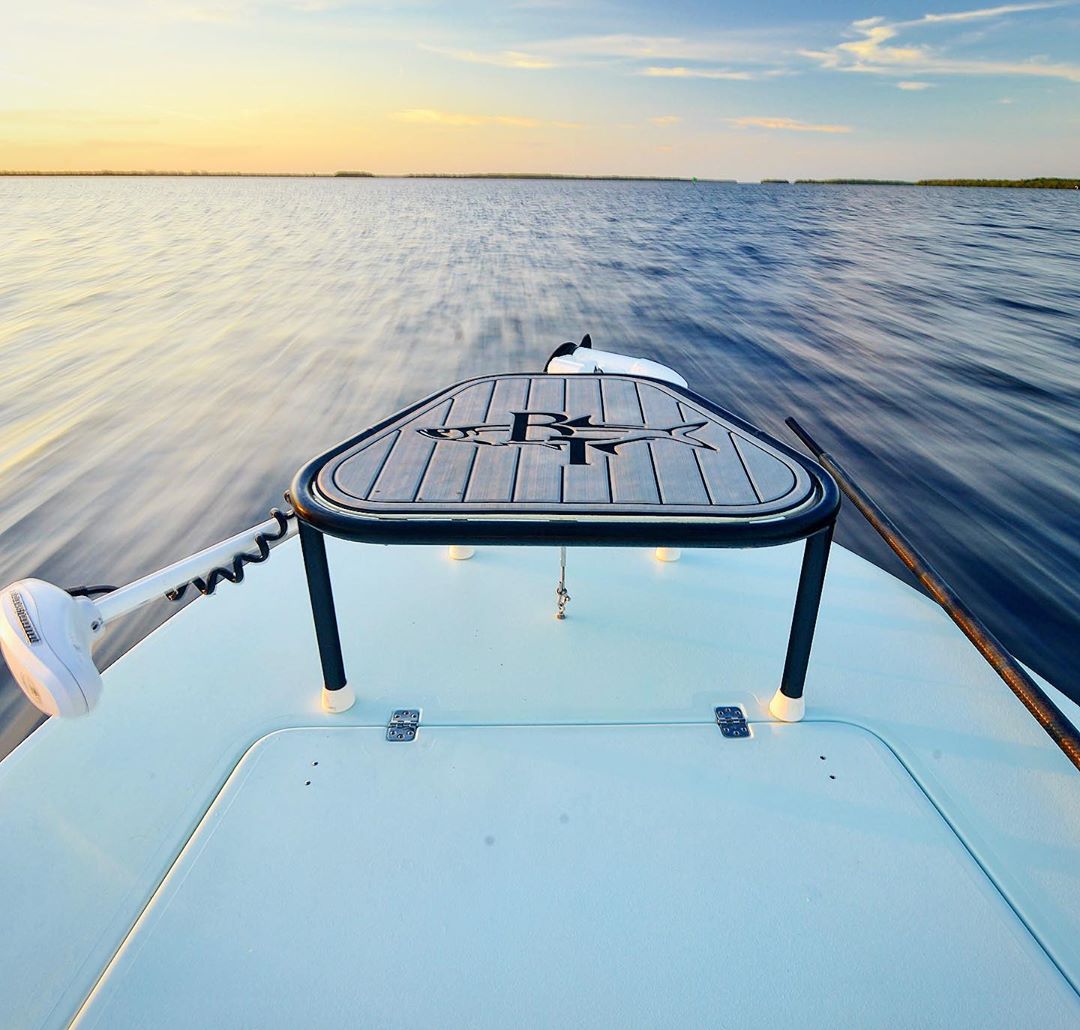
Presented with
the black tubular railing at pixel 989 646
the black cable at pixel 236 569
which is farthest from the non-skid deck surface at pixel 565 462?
the black tubular railing at pixel 989 646

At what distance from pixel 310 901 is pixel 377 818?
253 mm

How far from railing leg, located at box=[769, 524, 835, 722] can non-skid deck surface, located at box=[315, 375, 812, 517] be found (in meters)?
0.17

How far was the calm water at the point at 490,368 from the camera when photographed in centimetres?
477

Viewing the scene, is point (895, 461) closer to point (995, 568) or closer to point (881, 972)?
point (995, 568)

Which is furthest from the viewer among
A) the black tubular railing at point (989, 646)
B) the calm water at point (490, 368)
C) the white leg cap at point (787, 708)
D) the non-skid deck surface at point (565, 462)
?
the calm water at point (490, 368)

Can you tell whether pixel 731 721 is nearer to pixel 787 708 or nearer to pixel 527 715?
pixel 787 708

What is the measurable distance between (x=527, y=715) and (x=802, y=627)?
895 millimetres

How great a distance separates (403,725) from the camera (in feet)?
6.73

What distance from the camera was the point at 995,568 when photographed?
14.6 ft

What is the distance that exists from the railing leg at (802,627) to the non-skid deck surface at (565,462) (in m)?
0.17

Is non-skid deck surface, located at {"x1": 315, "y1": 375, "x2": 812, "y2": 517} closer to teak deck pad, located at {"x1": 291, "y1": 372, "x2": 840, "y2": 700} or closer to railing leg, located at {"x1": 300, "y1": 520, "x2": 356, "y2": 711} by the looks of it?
teak deck pad, located at {"x1": 291, "y1": 372, "x2": 840, "y2": 700}

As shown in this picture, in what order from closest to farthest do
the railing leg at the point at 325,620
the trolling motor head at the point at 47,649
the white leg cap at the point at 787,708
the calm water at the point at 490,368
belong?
1. the trolling motor head at the point at 47,649
2. the railing leg at the point at 325,620
3. the white leg cap at the point at 787,708
4. the calm water at the point at 490,368

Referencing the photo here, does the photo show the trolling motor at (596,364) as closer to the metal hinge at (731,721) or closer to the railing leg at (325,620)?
the metal hinge at (731,721)

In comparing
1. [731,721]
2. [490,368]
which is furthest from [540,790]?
[490,368]
